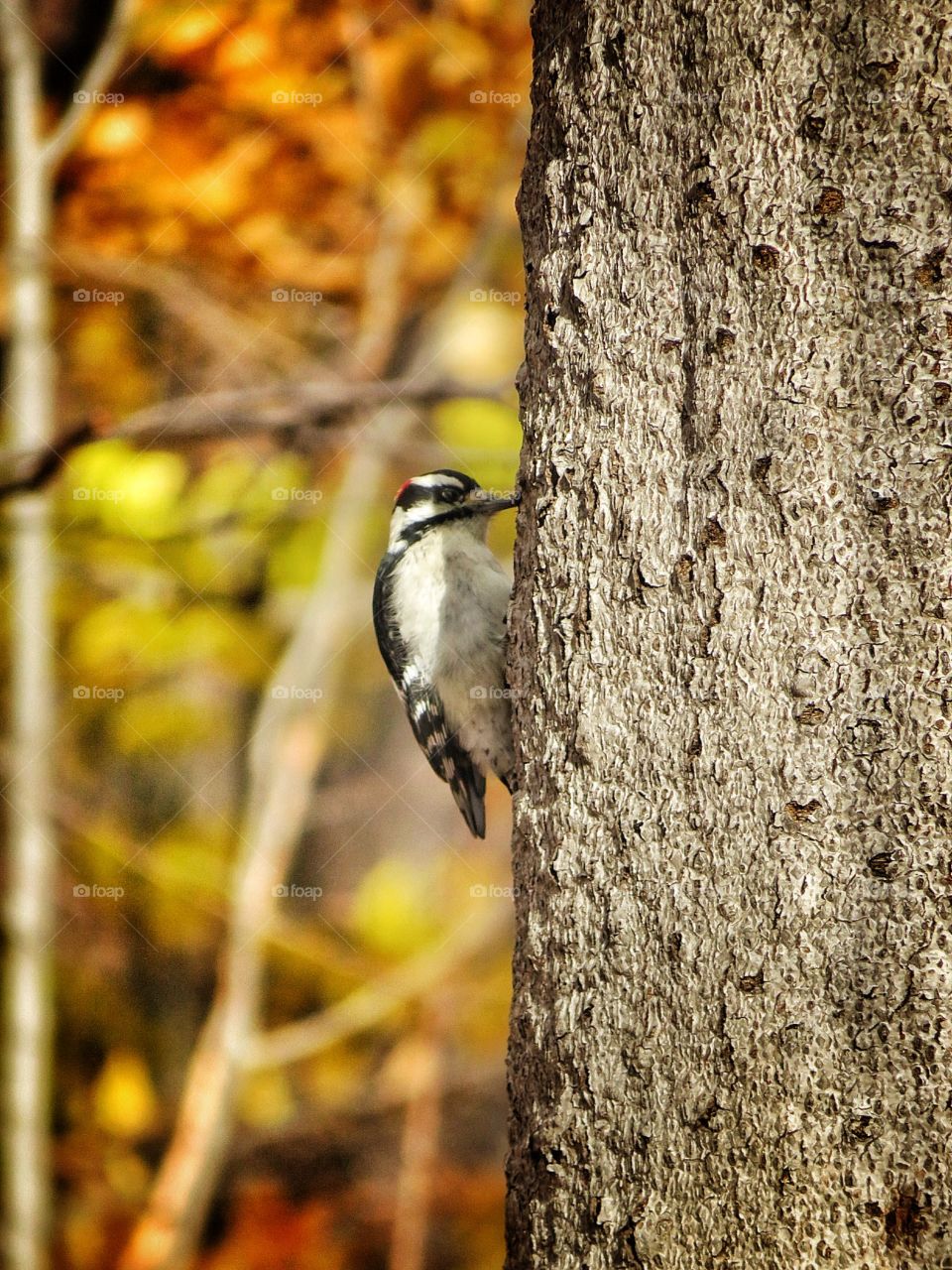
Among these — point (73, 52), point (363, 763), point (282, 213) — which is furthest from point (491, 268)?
point (363, 763)

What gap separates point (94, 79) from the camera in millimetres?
2859

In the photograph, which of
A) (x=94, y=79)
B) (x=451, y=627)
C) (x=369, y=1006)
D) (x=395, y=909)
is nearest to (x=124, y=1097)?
(x=369, y=1006)

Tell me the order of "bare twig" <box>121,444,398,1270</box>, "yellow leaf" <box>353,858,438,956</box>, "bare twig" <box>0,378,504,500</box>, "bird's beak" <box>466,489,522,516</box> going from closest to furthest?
"bird's beak" <box>466,489,522,516</box> → "bare twig" <box>0,378,504,500</box> → "bare twig" <box>121,444,398,1270</box> → "yellow leaf" <box>353,858,438,956</box>

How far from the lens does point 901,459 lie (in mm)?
973

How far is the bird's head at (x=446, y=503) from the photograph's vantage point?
2.08 metres

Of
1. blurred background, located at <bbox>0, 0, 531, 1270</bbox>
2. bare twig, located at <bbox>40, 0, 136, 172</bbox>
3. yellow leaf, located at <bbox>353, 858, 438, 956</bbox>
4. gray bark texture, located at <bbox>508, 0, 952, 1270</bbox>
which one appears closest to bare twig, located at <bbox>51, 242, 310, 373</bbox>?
blurred background, located at <bbox>0, 0, 531, 1270</bbox>

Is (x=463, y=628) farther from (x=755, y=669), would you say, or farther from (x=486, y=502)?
(x=755, y=669)

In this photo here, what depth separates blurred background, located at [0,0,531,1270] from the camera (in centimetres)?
288

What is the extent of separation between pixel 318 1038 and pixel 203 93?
2.98 metres

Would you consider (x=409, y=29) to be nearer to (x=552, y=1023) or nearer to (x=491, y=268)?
(x=491, y=268)

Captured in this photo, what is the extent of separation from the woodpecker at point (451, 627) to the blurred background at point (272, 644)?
30.6 inches

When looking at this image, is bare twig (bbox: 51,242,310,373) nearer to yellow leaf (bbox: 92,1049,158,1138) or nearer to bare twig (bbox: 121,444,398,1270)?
bare twig (bbox: 121,444,398,1270)

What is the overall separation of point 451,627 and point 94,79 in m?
2.14

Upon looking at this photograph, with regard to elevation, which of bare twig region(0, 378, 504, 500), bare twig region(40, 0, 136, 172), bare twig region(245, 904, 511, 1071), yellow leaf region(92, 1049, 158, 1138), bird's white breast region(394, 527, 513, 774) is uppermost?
bare twig region(40, 0, 136, 172)
